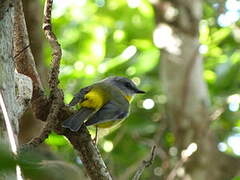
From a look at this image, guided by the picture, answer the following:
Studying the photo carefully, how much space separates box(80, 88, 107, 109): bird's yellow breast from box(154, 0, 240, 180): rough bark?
171 cm

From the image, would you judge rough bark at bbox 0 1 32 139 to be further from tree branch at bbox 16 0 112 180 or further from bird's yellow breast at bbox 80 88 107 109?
bird's yellow breast at bbox 80 88 107 109

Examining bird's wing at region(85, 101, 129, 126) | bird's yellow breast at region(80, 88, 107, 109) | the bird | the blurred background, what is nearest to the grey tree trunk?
the bird

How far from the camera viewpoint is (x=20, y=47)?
213cm

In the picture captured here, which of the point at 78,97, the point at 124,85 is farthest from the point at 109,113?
the point at 124,85

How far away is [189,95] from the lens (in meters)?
5.29

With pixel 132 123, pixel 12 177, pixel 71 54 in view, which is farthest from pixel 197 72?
pixel 12 177

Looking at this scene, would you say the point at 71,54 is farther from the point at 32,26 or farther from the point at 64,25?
the point at 32,26

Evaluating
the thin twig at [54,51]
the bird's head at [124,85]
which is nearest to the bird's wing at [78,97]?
the bird's head at [124,85]

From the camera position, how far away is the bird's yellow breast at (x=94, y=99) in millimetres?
3443

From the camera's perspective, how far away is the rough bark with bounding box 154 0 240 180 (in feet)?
17.1

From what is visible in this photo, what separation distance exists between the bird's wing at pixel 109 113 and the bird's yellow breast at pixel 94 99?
0.04m

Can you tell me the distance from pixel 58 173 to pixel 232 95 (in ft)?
15.9

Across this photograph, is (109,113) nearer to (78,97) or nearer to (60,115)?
(78,97)

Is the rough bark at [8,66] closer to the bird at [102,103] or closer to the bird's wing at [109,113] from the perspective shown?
the bird at [102,103]
